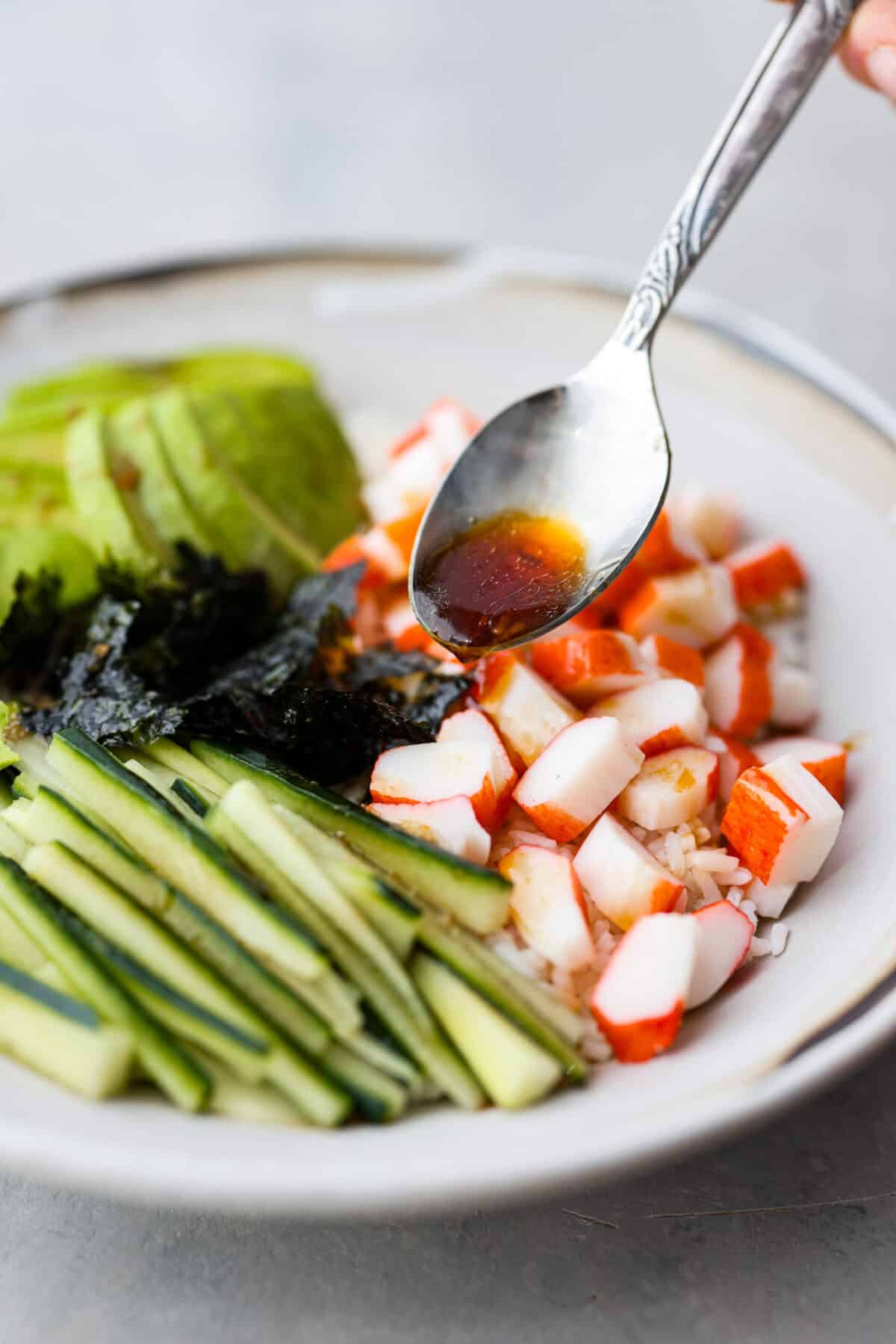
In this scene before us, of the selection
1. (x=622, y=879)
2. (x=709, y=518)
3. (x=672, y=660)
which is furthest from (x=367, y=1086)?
(x=709, y=518)

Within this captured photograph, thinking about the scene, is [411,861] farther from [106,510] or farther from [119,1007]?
[106,510]

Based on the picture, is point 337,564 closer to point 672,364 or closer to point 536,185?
point 672,364

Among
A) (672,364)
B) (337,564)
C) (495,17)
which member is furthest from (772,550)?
(495,17)

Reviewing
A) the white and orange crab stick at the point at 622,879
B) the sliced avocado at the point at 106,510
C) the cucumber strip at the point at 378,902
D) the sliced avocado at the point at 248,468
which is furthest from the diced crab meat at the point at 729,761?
the sliced avocado at the point at 106,510

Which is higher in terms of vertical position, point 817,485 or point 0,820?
point 0,820

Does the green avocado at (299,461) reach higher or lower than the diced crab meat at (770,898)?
higher

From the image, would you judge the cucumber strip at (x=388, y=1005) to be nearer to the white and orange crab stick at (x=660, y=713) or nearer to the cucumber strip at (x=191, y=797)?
the cucumber strip at (x=191, y=797)
